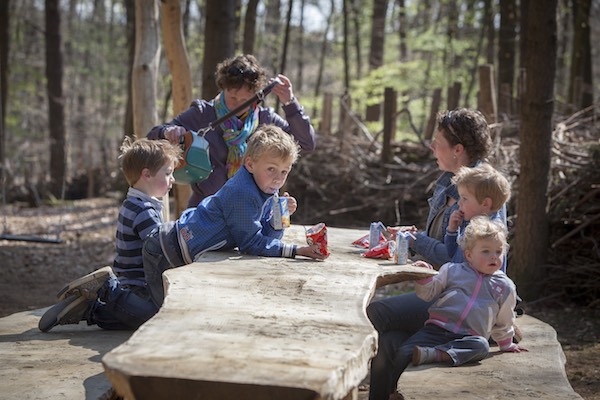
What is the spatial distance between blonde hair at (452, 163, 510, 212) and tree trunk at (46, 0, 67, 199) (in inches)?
541

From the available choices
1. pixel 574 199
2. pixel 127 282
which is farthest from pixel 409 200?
pixel 127 282

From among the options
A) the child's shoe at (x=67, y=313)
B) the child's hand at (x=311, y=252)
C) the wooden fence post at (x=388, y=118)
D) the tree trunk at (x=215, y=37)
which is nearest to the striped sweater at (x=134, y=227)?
the child's shoe at (x=67, y=313)

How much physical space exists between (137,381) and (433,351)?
6.07 ft

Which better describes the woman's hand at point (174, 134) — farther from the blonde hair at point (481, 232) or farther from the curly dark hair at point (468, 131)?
the blonde hair at point (481, 232)

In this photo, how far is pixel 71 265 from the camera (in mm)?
9453

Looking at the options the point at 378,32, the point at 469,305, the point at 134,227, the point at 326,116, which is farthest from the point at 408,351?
the point at 378,32

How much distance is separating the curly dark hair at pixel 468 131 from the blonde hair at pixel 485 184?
336 millimetres

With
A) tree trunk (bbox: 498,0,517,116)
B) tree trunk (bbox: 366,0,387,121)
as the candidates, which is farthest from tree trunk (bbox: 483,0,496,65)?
tree trunk (bbox: 366,0,387,121)

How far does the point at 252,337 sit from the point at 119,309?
186 centimetres

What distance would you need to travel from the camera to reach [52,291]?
809cm

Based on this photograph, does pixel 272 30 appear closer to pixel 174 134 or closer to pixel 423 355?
pixel 174 134

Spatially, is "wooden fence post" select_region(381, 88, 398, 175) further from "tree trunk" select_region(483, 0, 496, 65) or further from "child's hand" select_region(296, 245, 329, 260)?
"tree trunk" select_region(483, 0, 496, 65)

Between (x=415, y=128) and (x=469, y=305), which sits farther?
(x=415, y=128)

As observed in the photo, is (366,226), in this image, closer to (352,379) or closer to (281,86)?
(281,86)
